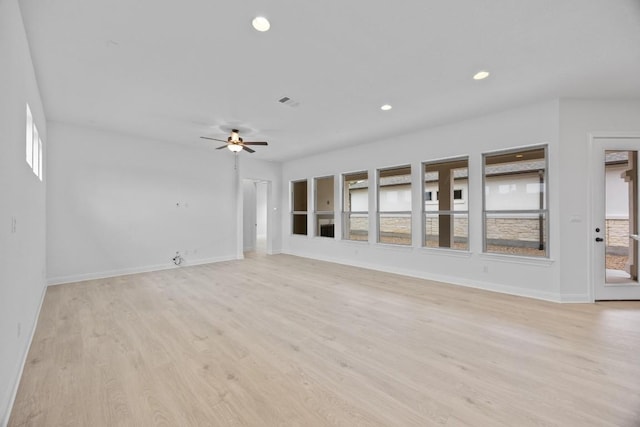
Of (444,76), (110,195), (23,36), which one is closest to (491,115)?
(444,76)

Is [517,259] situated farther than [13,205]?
Yes

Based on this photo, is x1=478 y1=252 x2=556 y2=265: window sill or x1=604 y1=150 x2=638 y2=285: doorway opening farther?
x1=478 y1=252 x2=556 y2=265: window sill

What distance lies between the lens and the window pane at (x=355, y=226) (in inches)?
267

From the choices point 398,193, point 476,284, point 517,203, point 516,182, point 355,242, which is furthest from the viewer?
point 398,193

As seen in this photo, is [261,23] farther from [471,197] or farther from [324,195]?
[324,195]

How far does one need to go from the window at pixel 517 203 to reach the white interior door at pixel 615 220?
594mm

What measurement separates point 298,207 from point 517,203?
18.9 ft

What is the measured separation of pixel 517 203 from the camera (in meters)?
6.05

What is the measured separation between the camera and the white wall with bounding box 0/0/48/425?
165cm

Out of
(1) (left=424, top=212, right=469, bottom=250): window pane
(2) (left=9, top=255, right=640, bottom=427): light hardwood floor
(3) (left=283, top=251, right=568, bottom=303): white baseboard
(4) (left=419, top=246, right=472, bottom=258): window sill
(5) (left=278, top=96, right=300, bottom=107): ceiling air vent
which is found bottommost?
(2) (left=9, top=255, right=640, bottom=427): light hardwood floor

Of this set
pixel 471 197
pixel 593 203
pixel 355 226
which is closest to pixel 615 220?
pixel 593 203

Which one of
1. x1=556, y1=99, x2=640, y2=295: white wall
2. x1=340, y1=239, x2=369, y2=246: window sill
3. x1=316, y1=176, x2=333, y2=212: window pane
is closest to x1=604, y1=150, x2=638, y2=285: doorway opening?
x1=556, y1=99, x2=640, y2=295: white wall

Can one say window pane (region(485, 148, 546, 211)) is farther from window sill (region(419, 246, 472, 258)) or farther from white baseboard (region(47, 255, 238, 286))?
white baseboard (region(47, 255, 238, 286))

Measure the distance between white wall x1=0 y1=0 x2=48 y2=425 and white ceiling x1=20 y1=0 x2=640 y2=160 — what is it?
477 millimetres
